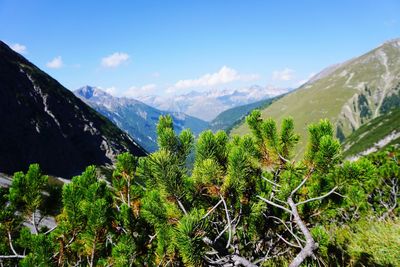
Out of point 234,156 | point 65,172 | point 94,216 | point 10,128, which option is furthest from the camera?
point 65,172

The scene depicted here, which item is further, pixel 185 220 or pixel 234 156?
pixel 234 156

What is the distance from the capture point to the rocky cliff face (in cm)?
12694

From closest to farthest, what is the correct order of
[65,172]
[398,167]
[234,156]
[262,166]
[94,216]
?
[234,156]
[94,216]
[262,166]
[398,167]
[65,172]

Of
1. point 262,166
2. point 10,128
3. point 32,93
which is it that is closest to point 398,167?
point 262,166

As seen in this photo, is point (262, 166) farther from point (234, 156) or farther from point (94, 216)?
point (94, 216)

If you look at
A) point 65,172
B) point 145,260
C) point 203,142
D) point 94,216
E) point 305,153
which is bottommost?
point 65,172

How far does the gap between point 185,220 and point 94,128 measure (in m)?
185

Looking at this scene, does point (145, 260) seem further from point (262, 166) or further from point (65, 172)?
point (65, 172)

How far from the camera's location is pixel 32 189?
18.6 feet

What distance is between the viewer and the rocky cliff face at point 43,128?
416ft

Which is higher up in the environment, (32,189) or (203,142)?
(203,142)

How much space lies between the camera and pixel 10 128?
127 meters

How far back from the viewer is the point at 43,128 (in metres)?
143

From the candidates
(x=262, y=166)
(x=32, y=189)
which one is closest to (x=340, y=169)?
(x=262, y=166)
